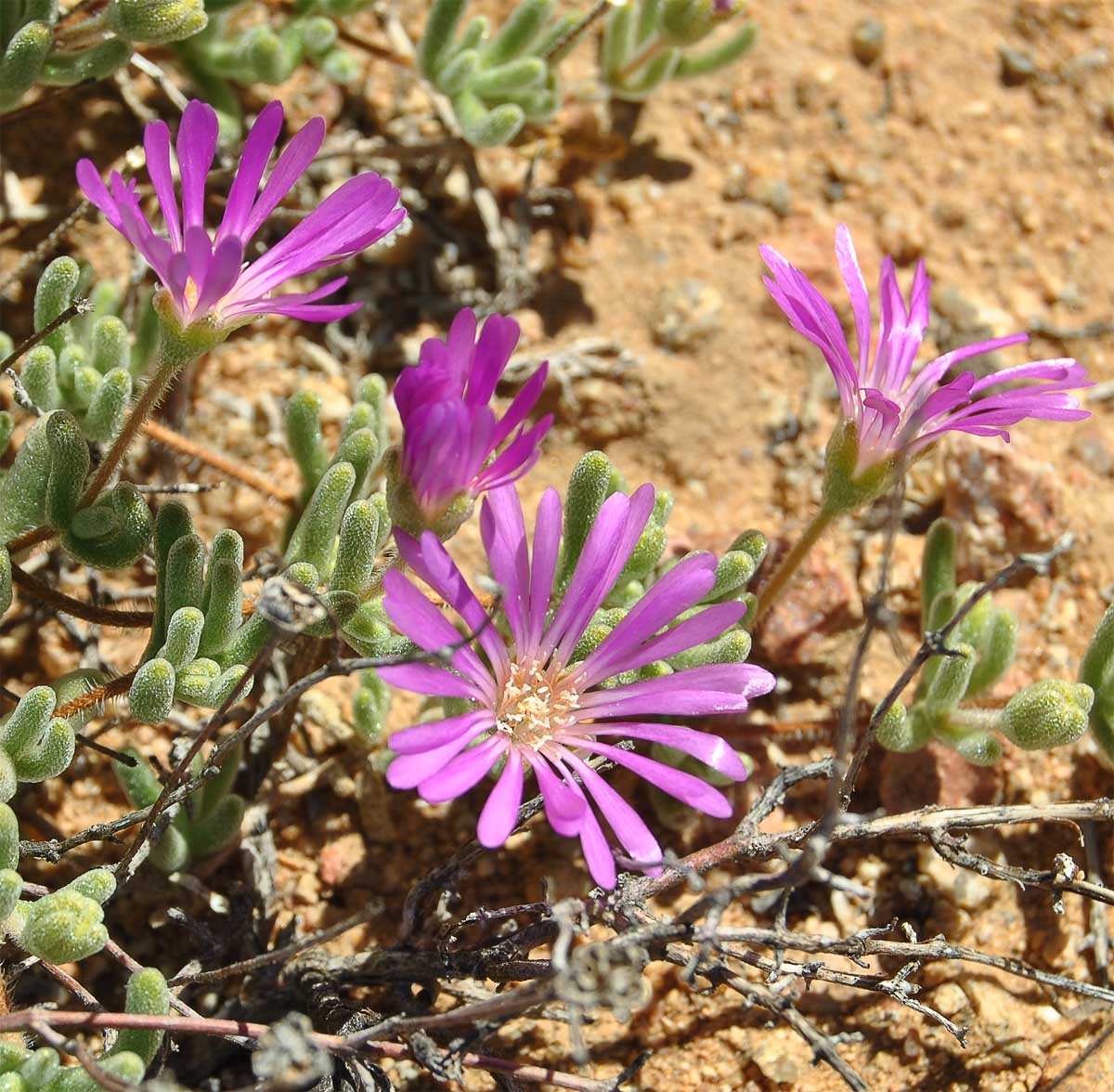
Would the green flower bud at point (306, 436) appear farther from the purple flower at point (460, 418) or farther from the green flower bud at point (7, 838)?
the green flower bud at point (7, 838)

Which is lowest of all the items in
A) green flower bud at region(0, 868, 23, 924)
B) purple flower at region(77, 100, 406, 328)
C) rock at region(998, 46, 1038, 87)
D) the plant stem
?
green flower bud at region(0, 868, 23, 924)

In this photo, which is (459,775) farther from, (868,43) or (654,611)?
(868,43)

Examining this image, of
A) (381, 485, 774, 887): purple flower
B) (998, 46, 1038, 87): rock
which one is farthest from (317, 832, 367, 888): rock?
(998, 46, 1038, 87): rock

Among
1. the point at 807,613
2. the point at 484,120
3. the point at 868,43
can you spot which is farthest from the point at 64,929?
the point at 868,43

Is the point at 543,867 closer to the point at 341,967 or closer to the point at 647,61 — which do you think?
the point at 341,967

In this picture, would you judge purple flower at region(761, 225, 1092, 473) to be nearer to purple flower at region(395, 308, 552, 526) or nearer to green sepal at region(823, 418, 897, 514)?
green sepal at region(823, 418, 897, 514)

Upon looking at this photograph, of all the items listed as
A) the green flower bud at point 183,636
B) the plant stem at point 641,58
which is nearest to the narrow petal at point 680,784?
the green flower bud at point 183,636

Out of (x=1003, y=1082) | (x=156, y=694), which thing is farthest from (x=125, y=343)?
(x=1003, y=1082)
